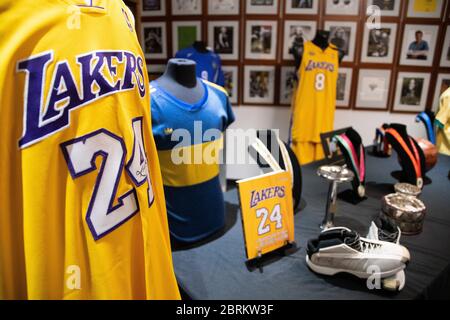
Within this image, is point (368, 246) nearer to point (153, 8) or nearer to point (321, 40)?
point (321, 40)

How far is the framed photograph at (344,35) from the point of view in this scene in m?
3.13

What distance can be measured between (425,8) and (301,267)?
3.06 metres

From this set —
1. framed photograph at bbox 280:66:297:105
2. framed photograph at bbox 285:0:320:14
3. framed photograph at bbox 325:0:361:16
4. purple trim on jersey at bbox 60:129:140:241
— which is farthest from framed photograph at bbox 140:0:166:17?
purple trim on jersey at bbox 60:129:140:241

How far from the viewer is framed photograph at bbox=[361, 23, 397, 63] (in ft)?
10.3

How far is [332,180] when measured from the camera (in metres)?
1.31

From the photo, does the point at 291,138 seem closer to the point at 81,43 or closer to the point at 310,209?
the point at 310,209

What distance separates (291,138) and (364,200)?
1.42 m

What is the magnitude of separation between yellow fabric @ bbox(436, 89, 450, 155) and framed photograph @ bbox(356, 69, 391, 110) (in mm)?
851

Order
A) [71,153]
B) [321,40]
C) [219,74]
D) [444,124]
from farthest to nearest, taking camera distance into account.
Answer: [219,74], [321,40], [444,124], [71,153]

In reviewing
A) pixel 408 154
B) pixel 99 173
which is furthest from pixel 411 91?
pixel 99 173

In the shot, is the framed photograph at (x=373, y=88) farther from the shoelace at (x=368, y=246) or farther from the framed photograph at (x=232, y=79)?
the shoelace at (x=368, y=246)

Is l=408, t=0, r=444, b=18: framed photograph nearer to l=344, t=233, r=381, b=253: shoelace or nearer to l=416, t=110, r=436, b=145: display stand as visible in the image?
l=416, t=110, r=436, b=145: display stand

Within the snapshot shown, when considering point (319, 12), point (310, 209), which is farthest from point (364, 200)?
point (319, 12)

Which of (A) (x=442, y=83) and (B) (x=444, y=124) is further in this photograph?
(A) (x=442, y=83)
